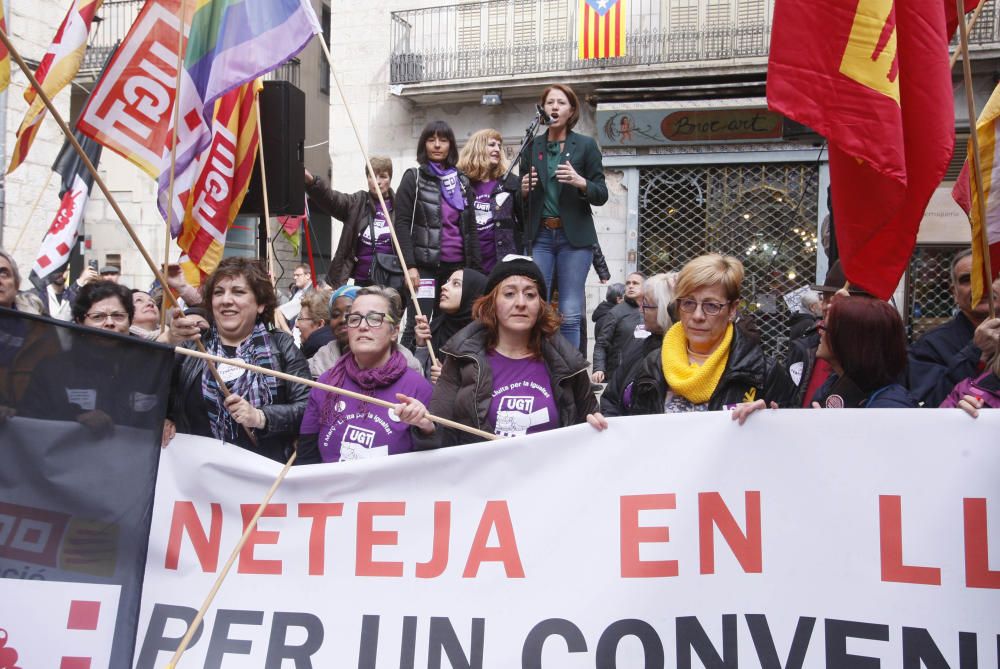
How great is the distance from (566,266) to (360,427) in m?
2.99

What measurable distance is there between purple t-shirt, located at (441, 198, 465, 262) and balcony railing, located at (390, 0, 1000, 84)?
819cm

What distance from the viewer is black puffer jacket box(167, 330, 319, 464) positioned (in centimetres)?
347

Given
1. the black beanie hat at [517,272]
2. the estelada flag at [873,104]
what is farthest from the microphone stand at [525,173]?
the estelada flag at [873,104]

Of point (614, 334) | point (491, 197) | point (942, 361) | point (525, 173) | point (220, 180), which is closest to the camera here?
point (942, 361)

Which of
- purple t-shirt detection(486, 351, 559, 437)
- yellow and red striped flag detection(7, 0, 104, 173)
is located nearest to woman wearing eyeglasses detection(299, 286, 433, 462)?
purple t-shirt detection(486, 351, 559, 437)

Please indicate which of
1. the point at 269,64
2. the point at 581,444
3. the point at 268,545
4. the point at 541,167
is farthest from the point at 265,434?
the point at 541,167

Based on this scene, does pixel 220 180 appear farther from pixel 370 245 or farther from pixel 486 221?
pixel 486 221

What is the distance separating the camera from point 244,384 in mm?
3629

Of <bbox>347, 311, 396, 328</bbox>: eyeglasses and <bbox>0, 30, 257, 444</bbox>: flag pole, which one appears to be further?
<bbox>347, 311, 396, 328</bbox>: eyeglasses

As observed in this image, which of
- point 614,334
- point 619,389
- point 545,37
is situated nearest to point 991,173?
point 619,389

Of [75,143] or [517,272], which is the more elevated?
[75,143]

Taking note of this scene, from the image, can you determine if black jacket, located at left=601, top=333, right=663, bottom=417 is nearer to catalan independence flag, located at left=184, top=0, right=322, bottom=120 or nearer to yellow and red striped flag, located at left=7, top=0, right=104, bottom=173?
catalan independence flag, located at left=184, top=0, right=322, bottom=120

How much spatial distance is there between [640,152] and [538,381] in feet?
34.8

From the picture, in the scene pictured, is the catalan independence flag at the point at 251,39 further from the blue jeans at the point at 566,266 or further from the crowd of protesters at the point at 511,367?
the blue jeans at the point at 566,266
